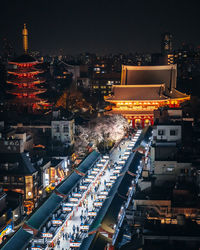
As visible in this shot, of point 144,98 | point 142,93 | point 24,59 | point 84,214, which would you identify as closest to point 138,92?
point 142,93

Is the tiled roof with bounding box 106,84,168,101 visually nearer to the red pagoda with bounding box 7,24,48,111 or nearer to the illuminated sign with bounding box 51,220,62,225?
the red pagoda with bounding box 7,24,48,111

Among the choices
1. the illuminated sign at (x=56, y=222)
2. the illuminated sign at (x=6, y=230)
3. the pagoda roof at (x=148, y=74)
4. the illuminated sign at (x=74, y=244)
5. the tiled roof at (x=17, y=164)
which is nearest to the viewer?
A: the illuminated sign at (x=74, y=244)

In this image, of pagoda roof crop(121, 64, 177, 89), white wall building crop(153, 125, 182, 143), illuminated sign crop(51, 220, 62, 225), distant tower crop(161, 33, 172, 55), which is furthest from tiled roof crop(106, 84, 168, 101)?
distant tower crop(161, 33, 172, 55)

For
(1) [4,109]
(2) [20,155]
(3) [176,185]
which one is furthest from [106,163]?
(1) [4,109]

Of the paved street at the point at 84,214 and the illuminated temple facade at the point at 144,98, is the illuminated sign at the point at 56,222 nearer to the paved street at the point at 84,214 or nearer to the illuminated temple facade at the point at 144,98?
the paved street at the point at 84,214

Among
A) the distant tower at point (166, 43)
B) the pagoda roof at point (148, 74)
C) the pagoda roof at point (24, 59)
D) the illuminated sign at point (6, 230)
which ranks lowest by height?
the illuminated sign at point (6, 230)

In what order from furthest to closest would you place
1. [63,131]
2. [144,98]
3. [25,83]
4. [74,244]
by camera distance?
[25,83]
[144,98]
[63,131]
[74,244]

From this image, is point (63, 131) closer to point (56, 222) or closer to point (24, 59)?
point (24, 59)

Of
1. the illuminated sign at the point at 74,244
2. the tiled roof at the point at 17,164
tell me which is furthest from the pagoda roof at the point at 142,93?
the illuminated sign at the point at 74,244
